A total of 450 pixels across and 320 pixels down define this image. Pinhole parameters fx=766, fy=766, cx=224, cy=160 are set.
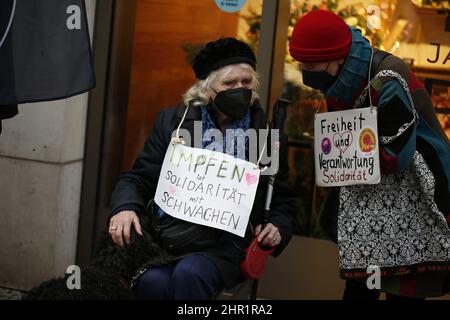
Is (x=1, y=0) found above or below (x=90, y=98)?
above

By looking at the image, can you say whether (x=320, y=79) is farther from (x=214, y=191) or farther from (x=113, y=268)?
(x=113, y=268)

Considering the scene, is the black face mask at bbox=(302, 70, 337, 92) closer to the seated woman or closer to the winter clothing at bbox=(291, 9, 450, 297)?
the winter clothing at bbox=(291, 9, 450, 297)

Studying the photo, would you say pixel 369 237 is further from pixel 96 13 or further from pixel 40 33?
pixel 96 13

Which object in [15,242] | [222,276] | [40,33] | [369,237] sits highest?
[40,33]

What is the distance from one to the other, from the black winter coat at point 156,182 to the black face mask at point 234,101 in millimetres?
145

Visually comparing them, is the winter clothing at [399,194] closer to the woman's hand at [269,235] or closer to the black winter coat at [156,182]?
the woman's hand at [269,235]

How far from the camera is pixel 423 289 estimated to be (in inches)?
129

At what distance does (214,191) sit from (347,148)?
619mm

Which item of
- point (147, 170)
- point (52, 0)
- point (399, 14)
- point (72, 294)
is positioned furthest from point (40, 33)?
point (399, 14)

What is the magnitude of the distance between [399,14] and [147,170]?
1965 millimetres

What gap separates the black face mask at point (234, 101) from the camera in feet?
11.6

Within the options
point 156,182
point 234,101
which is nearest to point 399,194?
point 234,101

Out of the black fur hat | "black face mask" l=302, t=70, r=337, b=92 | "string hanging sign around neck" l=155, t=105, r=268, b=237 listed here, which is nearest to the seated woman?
the black fur hat

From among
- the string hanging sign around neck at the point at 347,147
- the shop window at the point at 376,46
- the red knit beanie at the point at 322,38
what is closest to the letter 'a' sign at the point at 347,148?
the string hanging sign around neck at the point at 347,147
